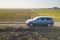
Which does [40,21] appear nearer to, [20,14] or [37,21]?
[37,21]

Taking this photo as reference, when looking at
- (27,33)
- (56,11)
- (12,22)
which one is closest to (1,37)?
(27,33)

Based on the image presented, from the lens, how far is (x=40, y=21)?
1134 cm

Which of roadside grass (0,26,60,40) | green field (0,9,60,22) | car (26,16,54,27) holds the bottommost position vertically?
roadside grass (0,26,60,40)

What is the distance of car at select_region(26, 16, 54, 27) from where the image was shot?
1113cm

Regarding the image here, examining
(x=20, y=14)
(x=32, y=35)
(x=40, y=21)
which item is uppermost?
(x=20, y=14)

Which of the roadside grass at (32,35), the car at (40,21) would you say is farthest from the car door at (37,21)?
the roadside grass at (32,35)

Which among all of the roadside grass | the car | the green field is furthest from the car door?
the roadside grass

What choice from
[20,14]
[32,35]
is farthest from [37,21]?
[32,35]

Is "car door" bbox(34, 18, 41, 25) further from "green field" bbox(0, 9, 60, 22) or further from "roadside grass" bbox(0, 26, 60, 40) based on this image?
"roadside grass" bbox(0, 26, 60, 40)

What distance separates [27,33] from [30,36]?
0.36 metres

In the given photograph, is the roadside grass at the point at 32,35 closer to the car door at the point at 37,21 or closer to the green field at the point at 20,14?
the car door at the point at 37,21

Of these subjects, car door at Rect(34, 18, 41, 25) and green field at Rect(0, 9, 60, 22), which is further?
green field at Rect(0, 9, 60, 22)

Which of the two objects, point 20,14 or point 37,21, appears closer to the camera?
point 37,21

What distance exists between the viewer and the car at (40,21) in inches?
438
